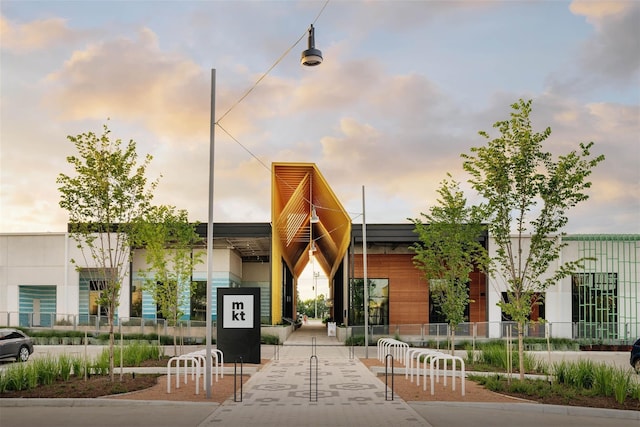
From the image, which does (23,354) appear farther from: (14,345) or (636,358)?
(636,358)

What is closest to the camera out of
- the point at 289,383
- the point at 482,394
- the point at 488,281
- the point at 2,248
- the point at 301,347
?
the point at 482,394

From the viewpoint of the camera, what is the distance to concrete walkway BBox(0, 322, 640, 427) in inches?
547

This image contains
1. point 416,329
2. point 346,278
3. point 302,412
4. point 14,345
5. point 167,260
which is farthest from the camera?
point 346,278

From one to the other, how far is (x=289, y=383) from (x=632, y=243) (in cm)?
3242

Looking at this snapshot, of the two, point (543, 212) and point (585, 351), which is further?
point (585, 351)

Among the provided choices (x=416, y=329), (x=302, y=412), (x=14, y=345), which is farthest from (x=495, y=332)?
(x=302, y=412)

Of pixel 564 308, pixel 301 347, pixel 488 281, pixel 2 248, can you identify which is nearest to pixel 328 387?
pixel 301 347

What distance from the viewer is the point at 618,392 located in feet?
53.1

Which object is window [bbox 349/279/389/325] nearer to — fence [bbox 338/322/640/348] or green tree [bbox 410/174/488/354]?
fence [bbox 338/322/640/348]

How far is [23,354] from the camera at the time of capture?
28.7 m

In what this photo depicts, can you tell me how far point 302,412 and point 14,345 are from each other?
672 inches

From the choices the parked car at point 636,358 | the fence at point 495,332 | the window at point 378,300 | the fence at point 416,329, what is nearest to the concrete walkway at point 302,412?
the parked car at point 636,358

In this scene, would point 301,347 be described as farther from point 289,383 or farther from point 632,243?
point 632,243

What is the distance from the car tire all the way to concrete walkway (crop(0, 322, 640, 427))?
12931 millimetres
